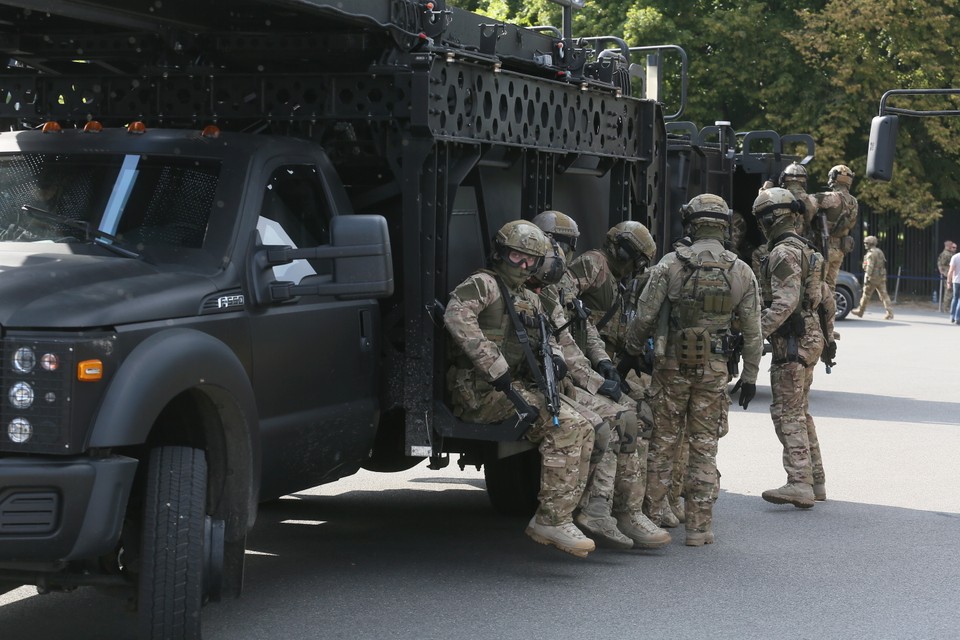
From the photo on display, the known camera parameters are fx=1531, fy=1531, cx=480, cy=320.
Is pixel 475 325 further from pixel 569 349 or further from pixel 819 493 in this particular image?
pixel 819 493

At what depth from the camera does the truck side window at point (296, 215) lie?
6535 millimetres

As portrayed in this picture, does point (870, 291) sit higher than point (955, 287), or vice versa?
point (955, 287)

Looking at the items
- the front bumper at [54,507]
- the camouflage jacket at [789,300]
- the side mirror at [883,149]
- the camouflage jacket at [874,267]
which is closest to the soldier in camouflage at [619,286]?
the camouflage jacket at [789,300]

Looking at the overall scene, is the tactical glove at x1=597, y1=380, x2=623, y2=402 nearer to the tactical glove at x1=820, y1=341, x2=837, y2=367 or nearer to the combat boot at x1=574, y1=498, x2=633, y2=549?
the combat boot at x1=574, y1=498, x2=633, y2=549

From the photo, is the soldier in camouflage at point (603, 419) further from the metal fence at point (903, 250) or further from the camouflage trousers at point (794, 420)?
the metal fence at point (903, 250)

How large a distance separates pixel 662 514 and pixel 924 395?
26.2ft

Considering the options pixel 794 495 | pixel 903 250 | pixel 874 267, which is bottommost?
pixel 903 250

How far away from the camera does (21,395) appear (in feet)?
16.7

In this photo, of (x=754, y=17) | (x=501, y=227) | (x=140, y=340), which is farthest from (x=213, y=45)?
(x=754, y=17)

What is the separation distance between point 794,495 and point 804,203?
7.05ft

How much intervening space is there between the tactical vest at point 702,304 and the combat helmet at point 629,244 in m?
0.46

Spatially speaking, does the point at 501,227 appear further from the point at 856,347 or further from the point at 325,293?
the point at 856,347

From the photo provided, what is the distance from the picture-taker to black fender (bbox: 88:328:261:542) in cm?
517

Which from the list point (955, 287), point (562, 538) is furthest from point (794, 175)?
point (955, 287)
